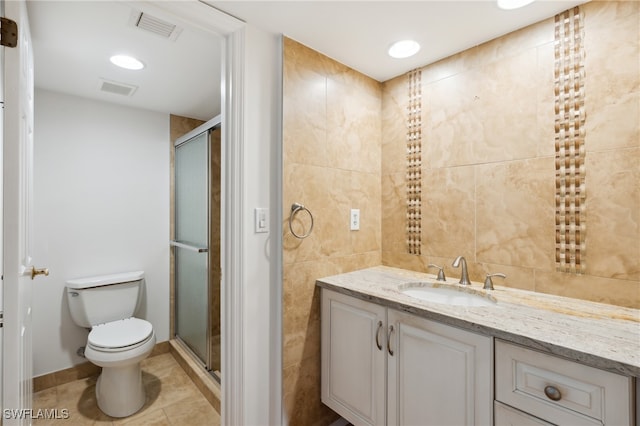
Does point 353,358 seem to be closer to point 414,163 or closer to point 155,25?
point 414,163

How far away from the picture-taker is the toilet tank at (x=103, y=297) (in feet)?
7.21

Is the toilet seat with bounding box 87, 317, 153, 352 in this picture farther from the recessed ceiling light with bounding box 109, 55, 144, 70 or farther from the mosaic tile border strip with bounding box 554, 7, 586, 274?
the mosaic tile border strip with bounding box 554, 7, 586, 274

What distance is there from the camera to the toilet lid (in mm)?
1909

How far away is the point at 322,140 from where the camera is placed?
1.68 m

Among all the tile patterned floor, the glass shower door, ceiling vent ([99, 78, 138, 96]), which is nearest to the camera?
the tile patterned floor

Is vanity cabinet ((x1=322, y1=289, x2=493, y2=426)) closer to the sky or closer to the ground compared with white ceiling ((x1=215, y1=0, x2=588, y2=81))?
closer to the ground

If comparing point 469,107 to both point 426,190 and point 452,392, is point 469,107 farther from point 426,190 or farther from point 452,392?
point 452,392

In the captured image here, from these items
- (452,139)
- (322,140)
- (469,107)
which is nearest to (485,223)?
(452,139)

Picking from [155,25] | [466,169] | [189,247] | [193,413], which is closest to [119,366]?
[193,413]

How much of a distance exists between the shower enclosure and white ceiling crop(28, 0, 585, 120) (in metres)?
0.51

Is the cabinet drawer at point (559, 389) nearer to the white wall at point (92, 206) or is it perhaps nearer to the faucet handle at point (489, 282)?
the faucet handle at point (489, 282)

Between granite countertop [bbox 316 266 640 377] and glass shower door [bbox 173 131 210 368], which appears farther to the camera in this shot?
glass shower door [bbox 173 131 210 368]

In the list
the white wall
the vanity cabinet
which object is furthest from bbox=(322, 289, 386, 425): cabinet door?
the white wall

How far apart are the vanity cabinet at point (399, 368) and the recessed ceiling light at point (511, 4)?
1.31m
